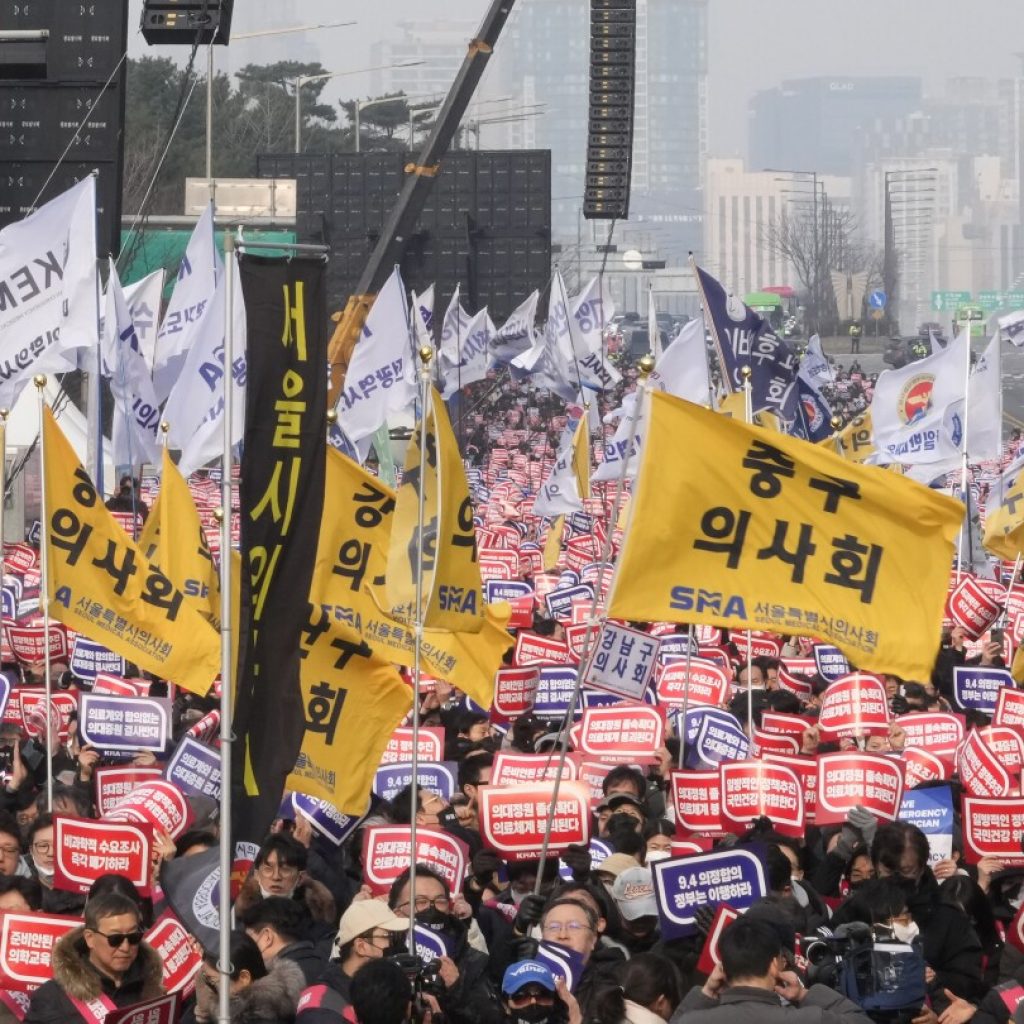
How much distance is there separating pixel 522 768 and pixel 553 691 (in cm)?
340

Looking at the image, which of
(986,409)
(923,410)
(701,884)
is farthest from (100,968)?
(923,410)

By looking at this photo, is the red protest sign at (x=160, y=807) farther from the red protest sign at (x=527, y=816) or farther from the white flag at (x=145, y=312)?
the white flag at (x=145, y=312)

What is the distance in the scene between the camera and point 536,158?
167 feet

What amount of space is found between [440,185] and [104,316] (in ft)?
88.9

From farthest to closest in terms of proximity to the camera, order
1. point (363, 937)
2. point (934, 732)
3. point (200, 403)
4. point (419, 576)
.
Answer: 1. point (200, 403)
2. point (934, 732)
3. point (419, 576)
4. point (363, 937)

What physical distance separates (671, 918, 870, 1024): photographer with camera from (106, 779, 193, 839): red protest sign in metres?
4.07

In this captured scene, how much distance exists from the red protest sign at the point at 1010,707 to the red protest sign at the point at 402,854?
4.38 metres

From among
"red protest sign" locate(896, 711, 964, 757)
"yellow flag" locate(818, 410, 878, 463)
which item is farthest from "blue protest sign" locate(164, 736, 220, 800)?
"yellow flag" locate(818, 410, 878, 463)

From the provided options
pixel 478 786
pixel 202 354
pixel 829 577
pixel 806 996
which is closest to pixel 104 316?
pixel 202 354

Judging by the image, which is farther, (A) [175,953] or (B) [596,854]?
(B) [596,854]

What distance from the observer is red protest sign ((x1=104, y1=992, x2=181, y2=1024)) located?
268 inches

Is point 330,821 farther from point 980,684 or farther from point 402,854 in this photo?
point 980,684

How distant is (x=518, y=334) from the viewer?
3553 cm

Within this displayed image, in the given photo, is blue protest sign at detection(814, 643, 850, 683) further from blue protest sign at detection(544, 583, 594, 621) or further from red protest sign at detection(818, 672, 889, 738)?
blue protest sign at detection(544, 583, 594, 621)
